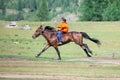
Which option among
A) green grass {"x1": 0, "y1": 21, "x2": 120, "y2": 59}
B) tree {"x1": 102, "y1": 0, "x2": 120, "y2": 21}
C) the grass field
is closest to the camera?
the grass field

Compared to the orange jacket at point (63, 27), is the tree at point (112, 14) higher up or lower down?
lower down

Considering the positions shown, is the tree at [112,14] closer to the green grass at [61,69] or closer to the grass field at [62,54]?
the grass field at [62,54]

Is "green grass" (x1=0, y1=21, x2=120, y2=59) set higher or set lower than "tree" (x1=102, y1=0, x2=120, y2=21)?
higher

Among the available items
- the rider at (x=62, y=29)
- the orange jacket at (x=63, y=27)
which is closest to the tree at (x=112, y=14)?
the rider at (x=62, y=29)

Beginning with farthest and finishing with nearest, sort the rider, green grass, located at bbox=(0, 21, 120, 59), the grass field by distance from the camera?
1. green grass, located at bbox=(0, 21, 120, 59)
2. the rider
3. the grass field

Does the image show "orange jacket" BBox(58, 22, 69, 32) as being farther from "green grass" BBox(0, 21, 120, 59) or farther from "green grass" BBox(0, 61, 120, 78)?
"green grass" BBox(0, 61, 120, 78)

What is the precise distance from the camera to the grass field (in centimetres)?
3072

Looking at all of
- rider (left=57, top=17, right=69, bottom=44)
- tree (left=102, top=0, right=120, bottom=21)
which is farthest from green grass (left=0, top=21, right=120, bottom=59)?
tree (left=102, top=0, right=120, bottom=21)

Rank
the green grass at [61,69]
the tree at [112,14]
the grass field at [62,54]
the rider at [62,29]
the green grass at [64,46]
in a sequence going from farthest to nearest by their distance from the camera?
1. the tree at [112,14]
2. the green grass at [64,46]
3. the rider at [62,29]
4. the grass field at [62,54]
5. the green grass at [61,69]

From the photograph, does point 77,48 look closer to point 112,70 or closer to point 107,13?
point 112,70

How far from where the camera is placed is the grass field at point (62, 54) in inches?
1209

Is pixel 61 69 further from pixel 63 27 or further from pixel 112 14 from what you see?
pixel 112 14

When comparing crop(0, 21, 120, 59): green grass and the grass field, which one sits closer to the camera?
the grass field

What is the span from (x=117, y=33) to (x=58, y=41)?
94.3ft
